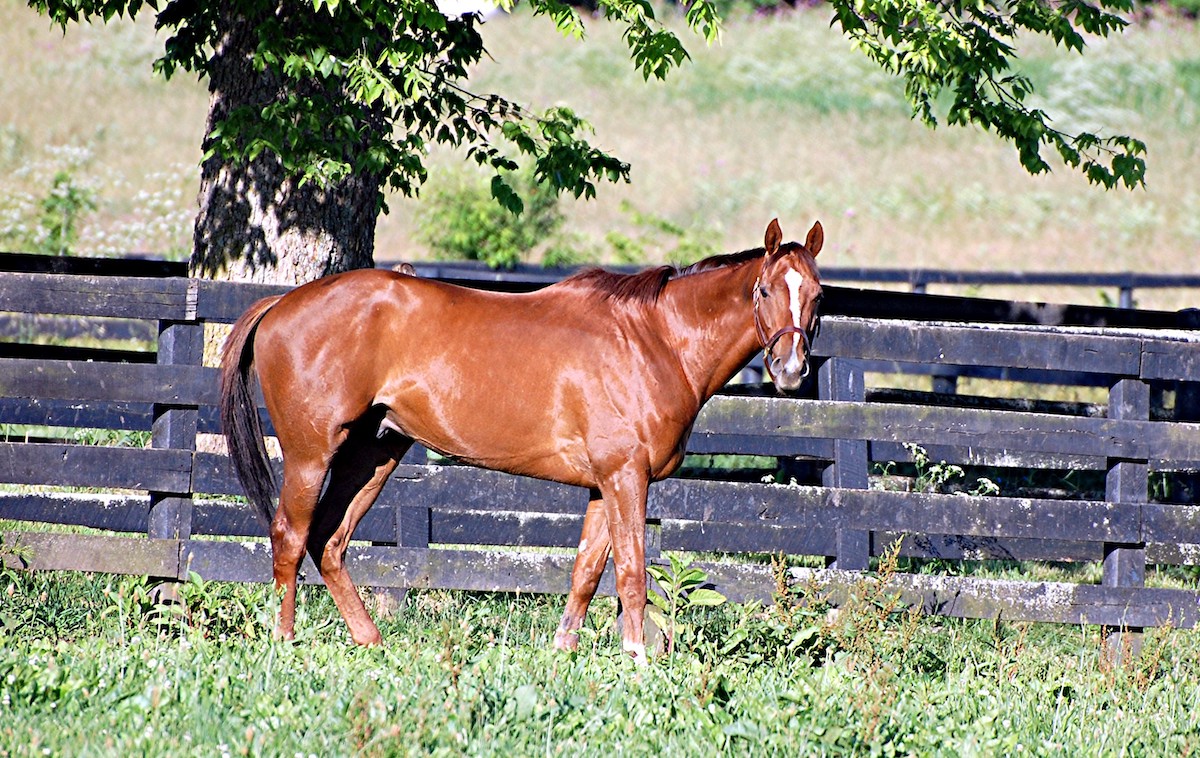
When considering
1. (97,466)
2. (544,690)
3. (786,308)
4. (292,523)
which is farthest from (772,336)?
(97,466)

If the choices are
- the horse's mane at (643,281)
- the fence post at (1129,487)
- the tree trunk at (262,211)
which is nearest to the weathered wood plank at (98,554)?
the tree trunk at (262,211)

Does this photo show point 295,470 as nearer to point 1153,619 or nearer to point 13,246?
point 1153,619

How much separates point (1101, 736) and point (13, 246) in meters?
17.4

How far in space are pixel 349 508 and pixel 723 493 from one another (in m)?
1.78

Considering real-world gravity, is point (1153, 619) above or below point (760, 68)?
below

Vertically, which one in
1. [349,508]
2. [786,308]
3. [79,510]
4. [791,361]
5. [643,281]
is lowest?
[79,510]

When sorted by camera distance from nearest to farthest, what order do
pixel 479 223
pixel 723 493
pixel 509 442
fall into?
pixel 509 442, pixel 723 493, pixel 479 223

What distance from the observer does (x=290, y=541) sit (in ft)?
17.5

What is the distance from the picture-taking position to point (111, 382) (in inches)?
231

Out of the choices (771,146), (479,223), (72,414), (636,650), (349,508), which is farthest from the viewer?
(771,146)

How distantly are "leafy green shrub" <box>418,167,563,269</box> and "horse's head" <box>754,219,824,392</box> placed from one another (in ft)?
41.0

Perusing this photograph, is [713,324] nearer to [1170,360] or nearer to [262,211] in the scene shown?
[1170,360]

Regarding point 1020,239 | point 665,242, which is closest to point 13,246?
point 665,242

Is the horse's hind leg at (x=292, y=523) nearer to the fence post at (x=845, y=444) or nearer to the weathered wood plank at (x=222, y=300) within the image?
the weathered wood plank at (x=222, y=300)
